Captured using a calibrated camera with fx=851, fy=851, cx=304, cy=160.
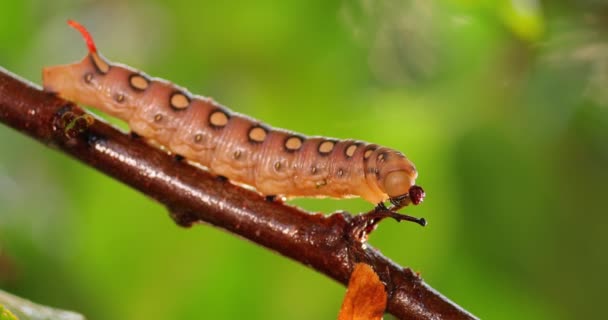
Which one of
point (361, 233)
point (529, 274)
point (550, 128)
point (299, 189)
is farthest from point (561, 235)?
point (361, 233)

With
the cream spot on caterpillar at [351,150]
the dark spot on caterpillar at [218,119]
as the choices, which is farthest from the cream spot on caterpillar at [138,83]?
the cream spot on caterpillar at [351,150]

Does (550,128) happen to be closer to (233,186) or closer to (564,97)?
(564,97)

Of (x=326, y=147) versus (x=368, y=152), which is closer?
(x=368, y=152)

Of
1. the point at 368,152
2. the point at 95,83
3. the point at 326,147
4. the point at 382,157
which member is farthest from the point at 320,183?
the point at 95,83

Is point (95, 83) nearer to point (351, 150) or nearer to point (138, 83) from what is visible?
point (138, 83)

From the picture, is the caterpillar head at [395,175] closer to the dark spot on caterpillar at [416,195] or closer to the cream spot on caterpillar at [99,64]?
the dark spot on caterpillar at [416,195]

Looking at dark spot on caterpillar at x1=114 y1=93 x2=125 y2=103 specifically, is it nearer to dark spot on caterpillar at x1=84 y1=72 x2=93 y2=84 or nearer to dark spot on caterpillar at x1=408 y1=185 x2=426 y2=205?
dark spot on caterpillar at x1=84 y1=72 x2=93 y2=84

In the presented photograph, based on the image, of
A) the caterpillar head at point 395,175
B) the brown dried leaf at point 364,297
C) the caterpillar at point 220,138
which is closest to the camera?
the brown dried leaf at point 364,297
